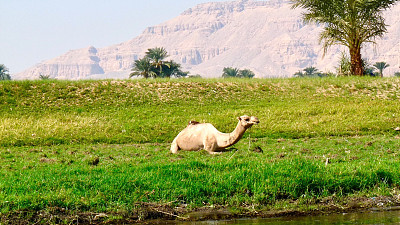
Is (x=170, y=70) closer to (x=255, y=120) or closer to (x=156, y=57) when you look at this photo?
(x=156, y=57)

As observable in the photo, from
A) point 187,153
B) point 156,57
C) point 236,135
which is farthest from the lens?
point 156,57

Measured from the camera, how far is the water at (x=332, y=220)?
9531 mm

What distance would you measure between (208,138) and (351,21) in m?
33.0

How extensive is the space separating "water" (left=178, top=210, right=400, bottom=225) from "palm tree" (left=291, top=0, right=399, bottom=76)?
37.9 metres

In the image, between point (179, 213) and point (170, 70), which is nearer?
point (179, 213)

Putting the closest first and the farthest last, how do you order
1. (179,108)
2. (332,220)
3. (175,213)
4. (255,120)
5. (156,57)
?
1. (332,220)
2. (175,213)
3. (255,120)
4. (179,108)
5. (156,57)

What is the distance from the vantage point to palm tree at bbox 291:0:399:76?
46.2m

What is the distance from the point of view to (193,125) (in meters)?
18.5

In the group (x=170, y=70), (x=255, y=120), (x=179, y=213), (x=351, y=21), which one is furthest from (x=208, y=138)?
(x=170, y=70)

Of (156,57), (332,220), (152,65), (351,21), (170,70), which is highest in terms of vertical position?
(351,21)

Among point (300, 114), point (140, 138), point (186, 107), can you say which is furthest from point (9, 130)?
point (300, 114)

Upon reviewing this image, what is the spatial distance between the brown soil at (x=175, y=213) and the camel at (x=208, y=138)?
533 centimetres

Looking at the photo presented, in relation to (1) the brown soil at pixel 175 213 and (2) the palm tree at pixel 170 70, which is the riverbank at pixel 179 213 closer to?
(1) the brown soil at pixel 175 213

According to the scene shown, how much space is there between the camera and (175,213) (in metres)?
10.3
